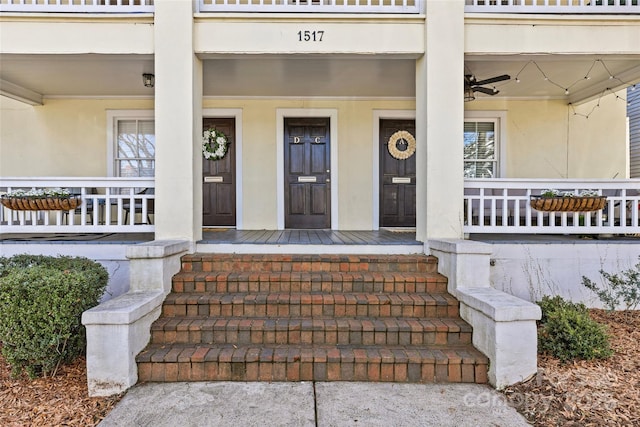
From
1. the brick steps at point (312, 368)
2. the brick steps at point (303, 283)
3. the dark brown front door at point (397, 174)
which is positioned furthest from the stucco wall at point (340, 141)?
the brick steps at point (312, 368)

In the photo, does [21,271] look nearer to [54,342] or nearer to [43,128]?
[54,342]

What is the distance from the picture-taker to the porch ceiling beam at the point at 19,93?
5.22 metres

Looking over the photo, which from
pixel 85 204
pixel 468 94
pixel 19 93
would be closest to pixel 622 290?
pixel 468 94

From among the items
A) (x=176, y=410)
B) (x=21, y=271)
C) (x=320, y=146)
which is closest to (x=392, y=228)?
(x=320, y=146)

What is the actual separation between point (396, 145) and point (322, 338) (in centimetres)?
427

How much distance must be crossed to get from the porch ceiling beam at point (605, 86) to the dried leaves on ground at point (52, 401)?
6.91m

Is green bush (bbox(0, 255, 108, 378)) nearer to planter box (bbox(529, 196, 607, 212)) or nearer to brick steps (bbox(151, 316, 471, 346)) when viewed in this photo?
brick steps (bbox(151, 316, 471, 346))

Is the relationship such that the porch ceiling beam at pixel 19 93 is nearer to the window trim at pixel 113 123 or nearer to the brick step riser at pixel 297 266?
the window trim at pixel 113 123

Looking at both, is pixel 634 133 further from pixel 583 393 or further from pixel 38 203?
pixel 38 203

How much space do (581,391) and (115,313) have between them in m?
3.15

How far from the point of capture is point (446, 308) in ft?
9.91

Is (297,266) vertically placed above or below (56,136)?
below

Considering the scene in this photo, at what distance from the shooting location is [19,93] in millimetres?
5484

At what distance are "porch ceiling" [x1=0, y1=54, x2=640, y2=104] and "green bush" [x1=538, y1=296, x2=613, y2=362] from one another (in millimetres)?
2946
